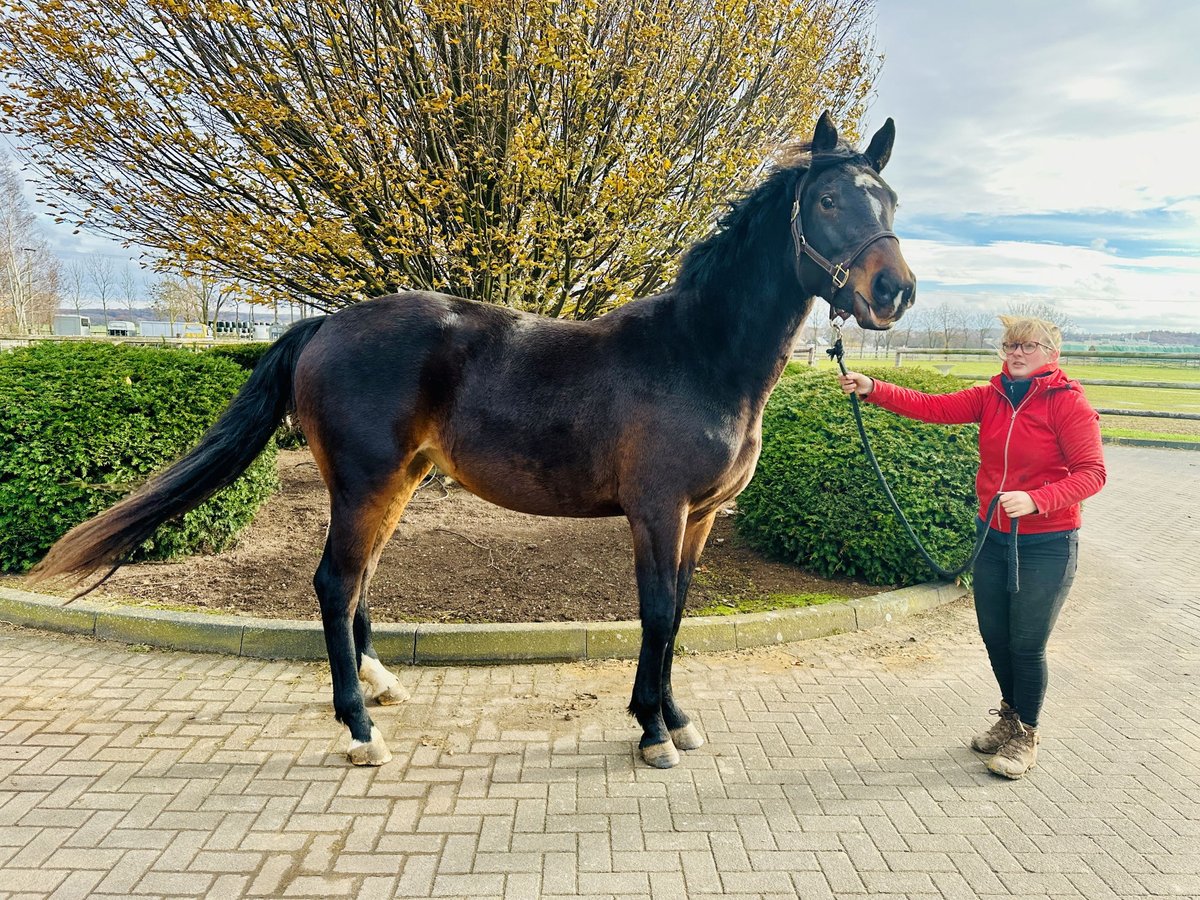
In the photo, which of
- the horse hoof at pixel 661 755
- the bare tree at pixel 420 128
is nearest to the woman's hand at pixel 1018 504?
the horse hoof at pixel 661 755

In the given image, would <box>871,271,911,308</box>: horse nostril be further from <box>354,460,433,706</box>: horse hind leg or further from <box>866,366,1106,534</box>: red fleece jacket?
<box>354,460,433,706</box>: horse hind leg

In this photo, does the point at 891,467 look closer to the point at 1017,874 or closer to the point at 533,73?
the point at 1017,874

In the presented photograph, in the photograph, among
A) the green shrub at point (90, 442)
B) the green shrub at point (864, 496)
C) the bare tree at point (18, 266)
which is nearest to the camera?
the green shrub at point (90, 442)

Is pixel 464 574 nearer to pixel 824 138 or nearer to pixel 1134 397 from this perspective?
pixel 824 138

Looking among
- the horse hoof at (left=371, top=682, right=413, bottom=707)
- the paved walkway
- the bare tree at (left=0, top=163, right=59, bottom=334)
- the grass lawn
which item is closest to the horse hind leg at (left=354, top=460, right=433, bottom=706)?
the horse hoof at (left=371, top=682, right=413, bottom=707)

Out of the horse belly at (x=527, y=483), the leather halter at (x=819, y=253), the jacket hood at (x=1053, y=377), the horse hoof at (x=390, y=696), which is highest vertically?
the leather halter at (x=819, y=253)

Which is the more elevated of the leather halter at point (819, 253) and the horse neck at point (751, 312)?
the leather halter at point (819, 253)

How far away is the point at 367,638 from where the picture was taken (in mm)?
3654

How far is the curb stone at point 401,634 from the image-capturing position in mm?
3980

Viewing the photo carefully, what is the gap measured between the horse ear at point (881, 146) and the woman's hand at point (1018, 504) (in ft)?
5.06

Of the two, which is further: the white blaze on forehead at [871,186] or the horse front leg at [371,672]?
the horse front leg at [371,672]

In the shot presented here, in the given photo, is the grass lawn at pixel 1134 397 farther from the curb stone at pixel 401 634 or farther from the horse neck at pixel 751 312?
the horse neck at pixel 751 312

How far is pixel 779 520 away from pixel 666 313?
9.30ft

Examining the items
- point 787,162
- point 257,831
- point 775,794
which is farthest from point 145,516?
point 787,162
